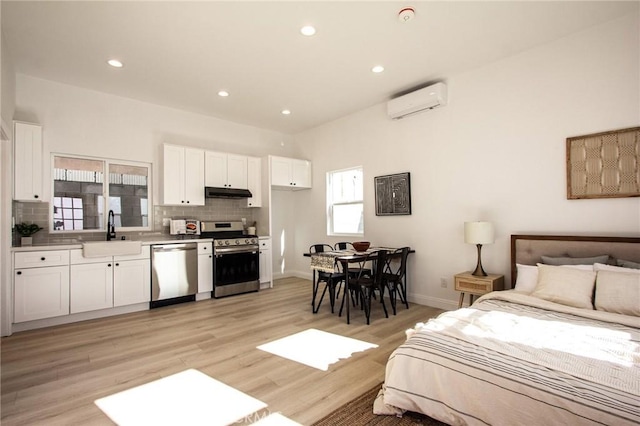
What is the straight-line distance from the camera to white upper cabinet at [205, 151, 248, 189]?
5.43m

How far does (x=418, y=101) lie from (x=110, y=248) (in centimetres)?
450

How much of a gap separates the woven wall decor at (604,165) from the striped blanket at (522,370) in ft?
4.51

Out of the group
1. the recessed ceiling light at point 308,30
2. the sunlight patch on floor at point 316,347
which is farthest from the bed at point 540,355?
the recessed ceiling light at point 308,30

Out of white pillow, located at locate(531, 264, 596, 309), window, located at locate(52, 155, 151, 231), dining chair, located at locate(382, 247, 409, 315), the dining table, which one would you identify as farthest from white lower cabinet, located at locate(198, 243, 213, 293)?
white pillow, located at locate(531, 264, 596, 309)

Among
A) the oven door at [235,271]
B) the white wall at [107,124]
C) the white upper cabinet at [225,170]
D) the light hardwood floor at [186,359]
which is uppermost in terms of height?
the white wall at [107,124]

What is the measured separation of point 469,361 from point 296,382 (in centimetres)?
130

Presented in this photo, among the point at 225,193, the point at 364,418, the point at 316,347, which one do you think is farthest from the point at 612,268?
the point at 225,193

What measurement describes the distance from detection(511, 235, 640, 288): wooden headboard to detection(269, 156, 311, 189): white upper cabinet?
3.85 metres

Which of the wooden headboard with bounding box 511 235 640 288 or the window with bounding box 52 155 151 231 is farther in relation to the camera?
the window with bounding box 52 155 151 231

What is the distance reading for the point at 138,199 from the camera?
499 cm

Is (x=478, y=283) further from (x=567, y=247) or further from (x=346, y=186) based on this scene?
(x=346, y=186)

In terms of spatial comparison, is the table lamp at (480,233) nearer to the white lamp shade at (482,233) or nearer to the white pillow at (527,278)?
the white lamp shade at (482,233)

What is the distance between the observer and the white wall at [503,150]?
3.07m

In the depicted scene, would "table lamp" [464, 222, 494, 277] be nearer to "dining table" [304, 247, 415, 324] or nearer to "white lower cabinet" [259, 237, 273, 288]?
"dining table" [304, 247, 415, 324]
